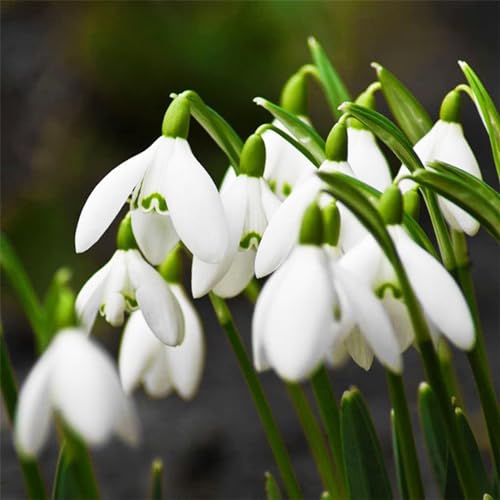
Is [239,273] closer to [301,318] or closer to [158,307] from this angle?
[158,307]

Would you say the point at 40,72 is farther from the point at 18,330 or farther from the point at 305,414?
the point at 305,414

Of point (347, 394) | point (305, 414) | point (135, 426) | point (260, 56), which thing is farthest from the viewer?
point (260, 56)

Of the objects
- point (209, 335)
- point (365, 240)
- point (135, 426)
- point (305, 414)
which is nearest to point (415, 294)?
point (365, 240)

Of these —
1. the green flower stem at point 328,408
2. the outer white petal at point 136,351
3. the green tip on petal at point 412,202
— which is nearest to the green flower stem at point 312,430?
the green flower stem at point 328,408

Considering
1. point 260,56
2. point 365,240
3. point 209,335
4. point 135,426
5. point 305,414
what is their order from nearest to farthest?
point 135,426 < point 365,240 < point 305,414 < point 209,335 < point 260,56

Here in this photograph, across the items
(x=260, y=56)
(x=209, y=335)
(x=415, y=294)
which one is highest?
(x=260, y=56)

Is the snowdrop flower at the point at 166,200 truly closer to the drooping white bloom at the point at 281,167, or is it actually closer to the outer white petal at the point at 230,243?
the outer white petal at the point at 230,243
